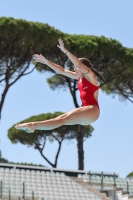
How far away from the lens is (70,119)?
5.90m

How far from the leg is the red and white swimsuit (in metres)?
0.08

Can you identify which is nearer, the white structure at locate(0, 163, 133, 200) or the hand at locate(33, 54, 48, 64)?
the hand at locate(33, 54, 48, 64)

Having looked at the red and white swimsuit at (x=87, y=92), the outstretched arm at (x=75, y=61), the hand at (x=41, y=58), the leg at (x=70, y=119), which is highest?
the hand at (x=41, y=58)

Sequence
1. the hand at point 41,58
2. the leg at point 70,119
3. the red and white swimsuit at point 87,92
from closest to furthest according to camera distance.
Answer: the leg at point 70,119, the red and white swimsuit at point 87,92, the hand at point 41,58

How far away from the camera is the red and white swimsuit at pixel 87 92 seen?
6125mm

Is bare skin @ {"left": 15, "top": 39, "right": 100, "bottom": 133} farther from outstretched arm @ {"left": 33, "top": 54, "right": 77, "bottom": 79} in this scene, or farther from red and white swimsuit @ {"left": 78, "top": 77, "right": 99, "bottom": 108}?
outstretched arm @ {"left": 33, "top": 54, "right": 77, "bottom": 79}

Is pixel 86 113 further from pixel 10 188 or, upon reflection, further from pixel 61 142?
pixel 61 142

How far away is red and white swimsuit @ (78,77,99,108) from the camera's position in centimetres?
612

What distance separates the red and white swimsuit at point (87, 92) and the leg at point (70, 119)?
3.2 inches

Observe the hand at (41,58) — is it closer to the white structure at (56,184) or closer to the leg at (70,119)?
the leg at (70,119)

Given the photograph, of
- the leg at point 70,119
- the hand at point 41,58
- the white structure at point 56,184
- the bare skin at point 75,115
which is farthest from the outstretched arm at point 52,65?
the white structure at point 56,184

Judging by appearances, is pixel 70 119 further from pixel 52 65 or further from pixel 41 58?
pixel 41 58

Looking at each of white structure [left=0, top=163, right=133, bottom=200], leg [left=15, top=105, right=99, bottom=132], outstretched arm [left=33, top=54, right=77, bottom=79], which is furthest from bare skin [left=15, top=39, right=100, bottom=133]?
white structure [left=0, top=163, right=133, bottom=200]

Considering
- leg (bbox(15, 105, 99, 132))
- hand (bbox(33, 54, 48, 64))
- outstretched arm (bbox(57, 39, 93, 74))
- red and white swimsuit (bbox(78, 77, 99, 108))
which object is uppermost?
hand (bbox(33, 54, 48, 64))
